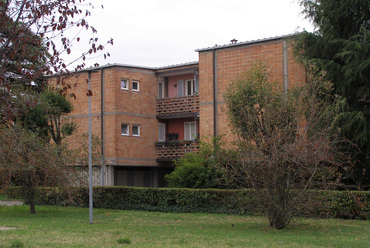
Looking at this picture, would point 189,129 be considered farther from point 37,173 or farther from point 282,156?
point 282,156

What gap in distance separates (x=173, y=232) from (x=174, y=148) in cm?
1797

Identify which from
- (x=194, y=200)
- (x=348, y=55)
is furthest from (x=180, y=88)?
(x=348, y=55)

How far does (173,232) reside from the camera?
15742 millimetres

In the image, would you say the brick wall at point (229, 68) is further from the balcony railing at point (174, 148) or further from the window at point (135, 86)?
the window at point (135, 86)

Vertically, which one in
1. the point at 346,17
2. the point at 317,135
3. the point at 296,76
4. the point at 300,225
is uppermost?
the point at 346,17

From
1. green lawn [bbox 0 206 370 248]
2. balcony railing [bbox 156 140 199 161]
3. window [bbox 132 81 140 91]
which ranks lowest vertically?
green lawn [bbox 0 206 370 248]

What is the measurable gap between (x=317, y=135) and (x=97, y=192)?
13940 millimetres

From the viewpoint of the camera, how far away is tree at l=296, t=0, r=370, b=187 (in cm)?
2148

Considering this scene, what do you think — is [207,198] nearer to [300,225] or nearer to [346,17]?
[300,225]

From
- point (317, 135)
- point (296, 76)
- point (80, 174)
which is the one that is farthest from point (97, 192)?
point (317, 135)

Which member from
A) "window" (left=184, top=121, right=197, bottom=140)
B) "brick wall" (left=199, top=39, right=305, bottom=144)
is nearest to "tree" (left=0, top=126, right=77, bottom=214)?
"brick wall" (left=199, top=39, right=305, bottom=144)

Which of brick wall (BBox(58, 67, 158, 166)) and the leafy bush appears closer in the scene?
the leafy bush

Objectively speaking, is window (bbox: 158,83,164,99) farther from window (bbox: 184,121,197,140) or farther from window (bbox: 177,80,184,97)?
window (bbox: 184,121,197,140)

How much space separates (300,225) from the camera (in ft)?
56.4
